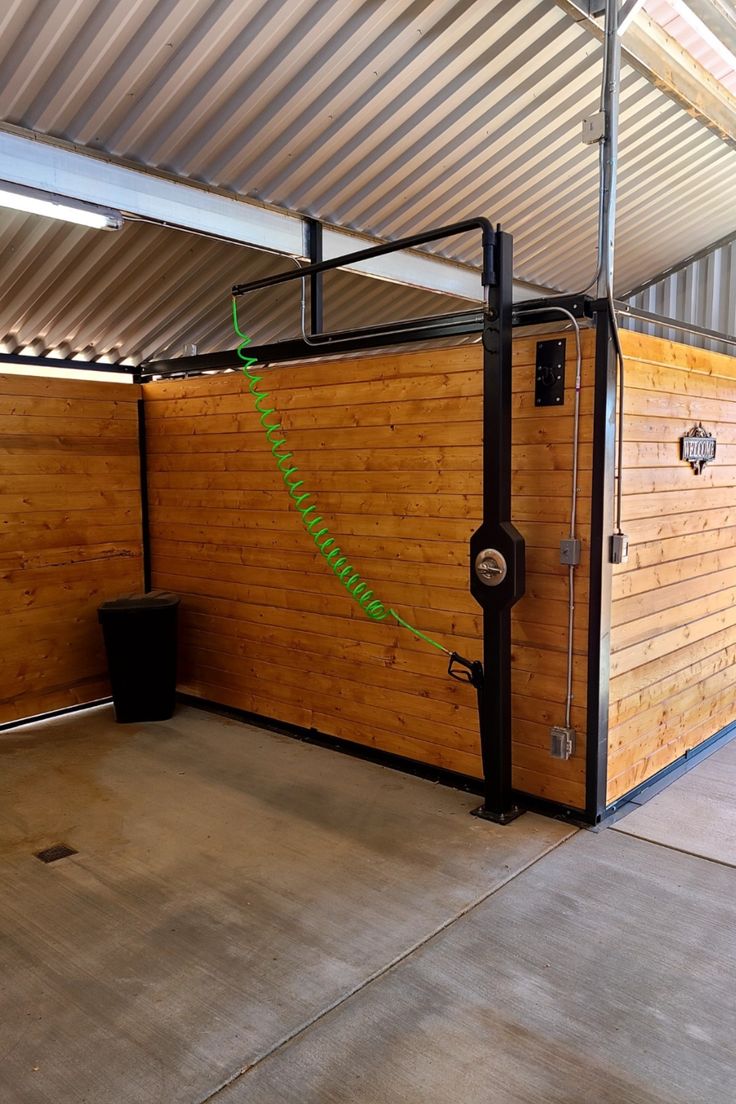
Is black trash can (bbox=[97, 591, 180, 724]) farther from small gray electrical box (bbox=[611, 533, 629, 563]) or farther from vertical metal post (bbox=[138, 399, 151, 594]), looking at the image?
small gray electrical box (bbox=[611, 533, 629, 563])

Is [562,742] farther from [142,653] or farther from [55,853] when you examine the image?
[142,653]

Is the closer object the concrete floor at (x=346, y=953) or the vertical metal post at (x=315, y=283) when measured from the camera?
the concrete floor at (x=346, y=953)

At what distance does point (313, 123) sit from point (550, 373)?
224 centimetres

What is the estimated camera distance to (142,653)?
16.6 feet

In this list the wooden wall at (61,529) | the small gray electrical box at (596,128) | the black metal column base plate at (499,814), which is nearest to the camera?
the small gray electrical box at (596,128)

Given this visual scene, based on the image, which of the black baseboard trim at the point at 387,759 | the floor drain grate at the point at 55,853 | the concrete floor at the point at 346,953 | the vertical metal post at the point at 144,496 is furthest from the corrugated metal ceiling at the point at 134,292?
the floor drain grate at the point at 55,853

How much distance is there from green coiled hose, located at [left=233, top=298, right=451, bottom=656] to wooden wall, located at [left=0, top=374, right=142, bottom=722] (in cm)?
125

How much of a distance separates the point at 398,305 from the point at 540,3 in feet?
10.2

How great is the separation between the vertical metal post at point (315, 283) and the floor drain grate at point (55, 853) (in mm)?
3174

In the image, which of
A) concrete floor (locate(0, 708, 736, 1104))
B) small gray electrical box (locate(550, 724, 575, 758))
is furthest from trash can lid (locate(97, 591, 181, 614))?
small gray electrical box (locate(550, 724, 575, 758))

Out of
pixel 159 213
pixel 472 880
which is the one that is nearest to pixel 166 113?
pixel 159 213

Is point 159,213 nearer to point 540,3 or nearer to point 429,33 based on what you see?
point 429,33

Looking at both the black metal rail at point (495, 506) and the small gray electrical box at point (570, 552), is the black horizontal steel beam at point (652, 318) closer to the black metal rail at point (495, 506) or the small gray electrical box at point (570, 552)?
the black metal rail at point (495, 506)

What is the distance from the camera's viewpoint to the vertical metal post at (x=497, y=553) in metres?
3.40
